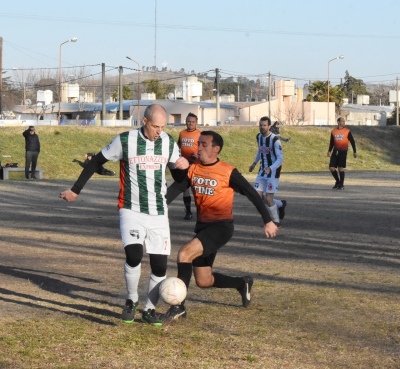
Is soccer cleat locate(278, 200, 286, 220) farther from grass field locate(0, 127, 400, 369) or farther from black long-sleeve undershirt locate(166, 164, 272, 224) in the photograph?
black long-sleeve undershirt locate(166, 164, 272, 224)

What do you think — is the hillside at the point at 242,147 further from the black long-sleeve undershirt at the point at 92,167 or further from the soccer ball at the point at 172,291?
the soccer ball at the point at 172,291

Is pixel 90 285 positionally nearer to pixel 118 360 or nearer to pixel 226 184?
pixel 226 184

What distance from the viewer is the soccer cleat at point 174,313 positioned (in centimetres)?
826

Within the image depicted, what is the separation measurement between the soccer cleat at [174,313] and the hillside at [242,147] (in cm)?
3991

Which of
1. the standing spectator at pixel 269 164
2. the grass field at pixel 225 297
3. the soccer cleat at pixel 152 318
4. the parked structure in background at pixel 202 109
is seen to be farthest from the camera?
the parked structure in background at pixel 202 109

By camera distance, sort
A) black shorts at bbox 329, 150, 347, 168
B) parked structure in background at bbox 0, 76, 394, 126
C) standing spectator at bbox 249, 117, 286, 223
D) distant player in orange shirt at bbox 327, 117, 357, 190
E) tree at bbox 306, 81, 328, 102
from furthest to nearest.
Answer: tree at bbox 306, 81, 328, 102 → parked structure in background at bbox 0, 76, 394, 126 → black shorts at bbox 329, 150, 347, 168 → distant player in orange shirt at bbox 327, 117, 357, 190 → standing spectator at bbox 249, 117, 286, 223

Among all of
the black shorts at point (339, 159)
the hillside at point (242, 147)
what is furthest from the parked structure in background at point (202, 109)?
the black shorts at point (339, 159)

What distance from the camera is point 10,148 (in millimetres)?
54875

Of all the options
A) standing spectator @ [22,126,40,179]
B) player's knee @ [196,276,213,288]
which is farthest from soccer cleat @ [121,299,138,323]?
standing spectator @ [22,126,40,179]

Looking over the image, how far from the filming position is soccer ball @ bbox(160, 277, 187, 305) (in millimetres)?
8055

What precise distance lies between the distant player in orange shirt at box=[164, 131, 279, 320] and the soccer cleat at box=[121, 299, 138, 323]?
443mm

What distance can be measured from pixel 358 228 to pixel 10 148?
132 feet

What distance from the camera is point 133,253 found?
822 cm

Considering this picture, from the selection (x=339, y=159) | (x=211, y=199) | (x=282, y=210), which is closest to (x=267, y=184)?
(x=282, y=210)
